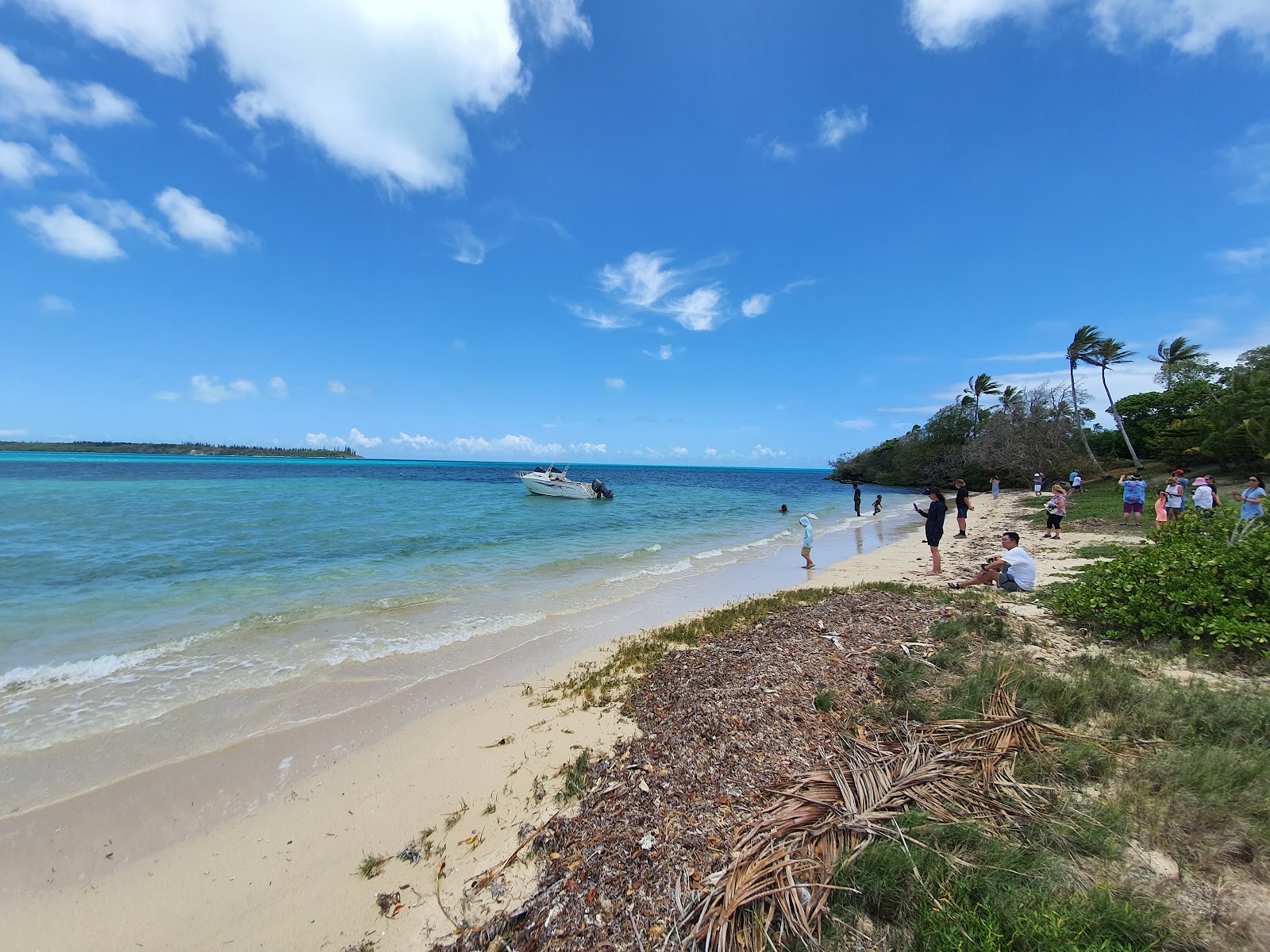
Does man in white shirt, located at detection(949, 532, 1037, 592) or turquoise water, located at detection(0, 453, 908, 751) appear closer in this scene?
turquoise water, located at detection(0, 453, 908, 751)

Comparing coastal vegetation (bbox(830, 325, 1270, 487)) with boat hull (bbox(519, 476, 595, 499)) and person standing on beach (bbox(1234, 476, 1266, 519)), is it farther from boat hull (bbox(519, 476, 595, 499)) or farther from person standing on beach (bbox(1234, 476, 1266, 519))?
boat hull (bbox(519, 476, 595, 499))

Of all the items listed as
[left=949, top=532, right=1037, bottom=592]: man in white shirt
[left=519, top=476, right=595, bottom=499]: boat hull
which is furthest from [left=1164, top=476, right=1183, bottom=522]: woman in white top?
[left=519, top=476, right=595, bottom=499]: boat hull

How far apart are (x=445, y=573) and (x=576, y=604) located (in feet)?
16.0

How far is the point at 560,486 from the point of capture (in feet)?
136

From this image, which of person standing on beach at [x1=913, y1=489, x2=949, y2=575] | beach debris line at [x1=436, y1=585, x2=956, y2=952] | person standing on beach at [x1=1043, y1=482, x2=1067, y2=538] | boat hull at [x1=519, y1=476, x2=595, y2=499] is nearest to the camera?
beach debris line at [x1=436, y1=585, x2=956, y2=952]

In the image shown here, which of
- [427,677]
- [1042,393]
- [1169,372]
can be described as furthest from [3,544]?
[1169,372]

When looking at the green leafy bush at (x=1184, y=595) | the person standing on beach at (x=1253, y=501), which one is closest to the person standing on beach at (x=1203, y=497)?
the person standing on beach at (x=1253, y=501)

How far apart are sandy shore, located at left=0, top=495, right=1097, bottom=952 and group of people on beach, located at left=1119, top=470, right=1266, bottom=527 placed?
13942mm

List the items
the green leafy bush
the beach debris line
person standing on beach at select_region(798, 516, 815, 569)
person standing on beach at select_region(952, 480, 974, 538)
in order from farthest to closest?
1. person standing on beach at select_region(952, 480, 974, 538)
2. person standing on beach at select_region(798, 516, 815, 569)
3. the green leafy bush
4. the beach debris line

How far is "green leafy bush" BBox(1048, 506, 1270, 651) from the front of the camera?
5512 millimetres

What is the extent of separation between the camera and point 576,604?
11.4 metres

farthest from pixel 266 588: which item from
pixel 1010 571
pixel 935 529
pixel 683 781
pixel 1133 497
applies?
pixel 1133 497

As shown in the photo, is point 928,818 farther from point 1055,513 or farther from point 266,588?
point 1055,513

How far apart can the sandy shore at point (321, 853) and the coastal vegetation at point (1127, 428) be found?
125 ft
